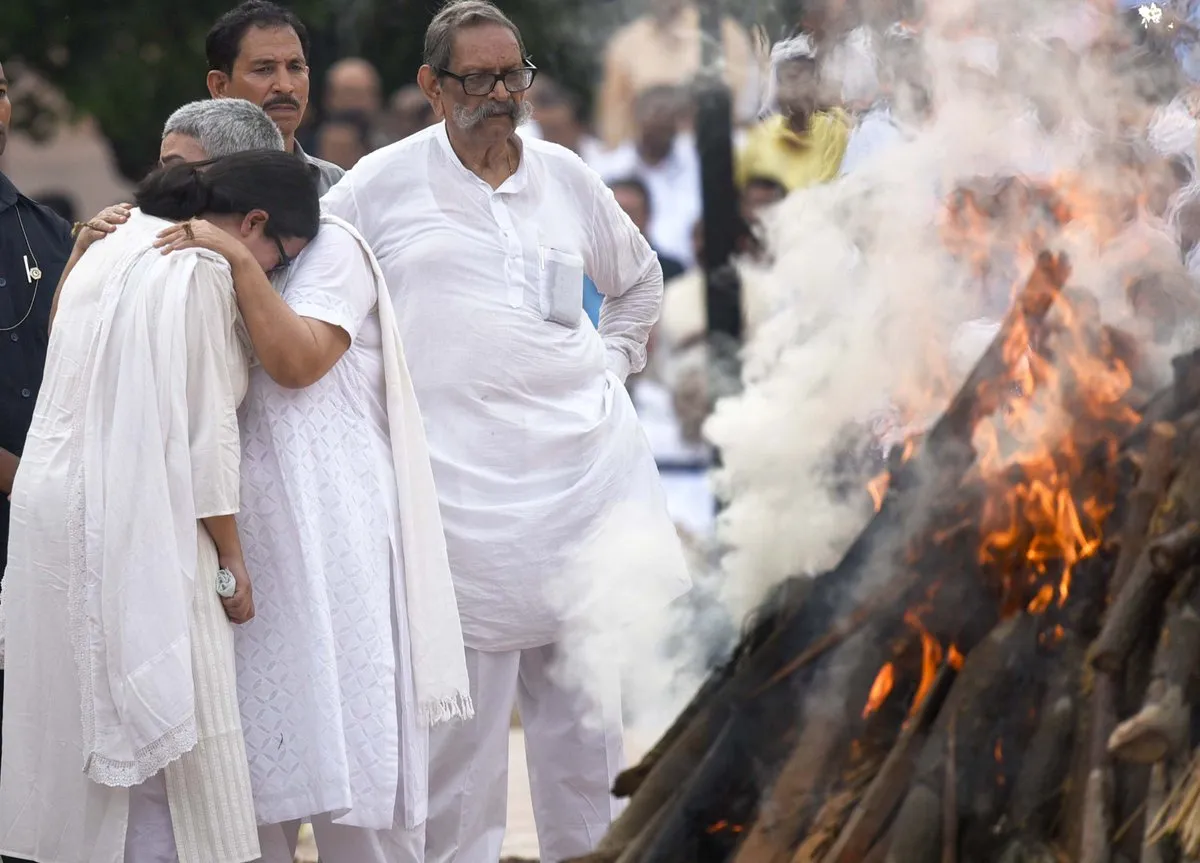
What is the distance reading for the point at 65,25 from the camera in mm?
12258

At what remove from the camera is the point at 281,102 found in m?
5.55

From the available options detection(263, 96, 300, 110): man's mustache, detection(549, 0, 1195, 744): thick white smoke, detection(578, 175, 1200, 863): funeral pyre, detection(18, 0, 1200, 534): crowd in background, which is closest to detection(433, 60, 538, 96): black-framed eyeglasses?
detection(263, 96, 300, 110): man's mustache

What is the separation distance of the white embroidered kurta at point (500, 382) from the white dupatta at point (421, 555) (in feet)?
1.74

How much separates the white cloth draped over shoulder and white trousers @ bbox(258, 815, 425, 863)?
3.1 inches

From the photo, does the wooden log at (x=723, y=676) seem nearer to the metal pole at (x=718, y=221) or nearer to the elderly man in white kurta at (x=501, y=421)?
the elderly man in white kurta at (x=501, y=421)

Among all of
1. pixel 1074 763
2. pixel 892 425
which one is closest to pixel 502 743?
pixel 892 425

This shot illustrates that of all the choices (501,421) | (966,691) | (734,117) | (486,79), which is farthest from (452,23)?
(966,691)

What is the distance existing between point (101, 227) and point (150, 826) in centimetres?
132

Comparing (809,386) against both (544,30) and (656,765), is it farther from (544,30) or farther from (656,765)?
(544,30)

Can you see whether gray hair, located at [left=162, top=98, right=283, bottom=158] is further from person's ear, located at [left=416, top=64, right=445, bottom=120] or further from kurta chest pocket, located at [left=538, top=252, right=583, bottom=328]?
kurta chest pocket, located at [left=538, top=252, right=583, bottom=328]

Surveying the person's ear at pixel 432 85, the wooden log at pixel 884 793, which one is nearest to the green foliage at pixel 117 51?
the person's ear at pixel 432 85

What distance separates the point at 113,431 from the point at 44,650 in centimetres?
52

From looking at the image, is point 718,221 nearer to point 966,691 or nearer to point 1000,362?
point 1000,362

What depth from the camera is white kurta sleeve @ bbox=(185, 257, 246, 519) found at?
412 centimetres
